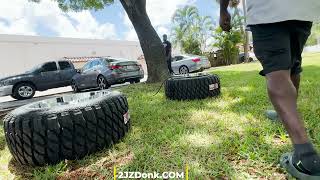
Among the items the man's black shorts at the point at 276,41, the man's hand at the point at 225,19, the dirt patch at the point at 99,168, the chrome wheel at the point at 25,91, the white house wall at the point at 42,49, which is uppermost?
the white house wall at the point at 42,49

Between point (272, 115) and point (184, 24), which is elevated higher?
point (184, 24)

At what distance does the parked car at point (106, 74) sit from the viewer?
37.0 feet

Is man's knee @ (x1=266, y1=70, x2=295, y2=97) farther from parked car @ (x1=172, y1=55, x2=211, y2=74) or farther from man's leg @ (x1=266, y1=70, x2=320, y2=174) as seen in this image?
parked car @ (x1=172, y1=55, x2=211, y2=74)

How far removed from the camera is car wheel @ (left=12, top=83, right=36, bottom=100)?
11695mm

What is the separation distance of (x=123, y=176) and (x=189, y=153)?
1.81ft

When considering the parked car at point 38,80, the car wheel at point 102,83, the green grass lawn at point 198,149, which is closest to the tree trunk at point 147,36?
the car wheel at point 102,83

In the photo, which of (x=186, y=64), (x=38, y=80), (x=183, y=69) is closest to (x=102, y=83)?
(x=38, y=80)

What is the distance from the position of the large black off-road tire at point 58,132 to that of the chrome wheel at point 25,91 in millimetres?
9923

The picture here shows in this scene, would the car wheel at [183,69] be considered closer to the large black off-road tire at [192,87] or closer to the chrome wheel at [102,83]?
the chrome wheel at [102,83]

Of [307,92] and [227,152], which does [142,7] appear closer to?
[307,92]

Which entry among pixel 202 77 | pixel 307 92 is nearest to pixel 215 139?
pixel 202 77

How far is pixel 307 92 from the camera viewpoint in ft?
15.0

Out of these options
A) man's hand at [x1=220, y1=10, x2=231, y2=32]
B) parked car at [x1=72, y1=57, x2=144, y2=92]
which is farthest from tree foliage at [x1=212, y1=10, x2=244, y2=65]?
man's hand at [x1=220, y1=10, x2=231, y2=32]

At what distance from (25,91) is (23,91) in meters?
0.08
